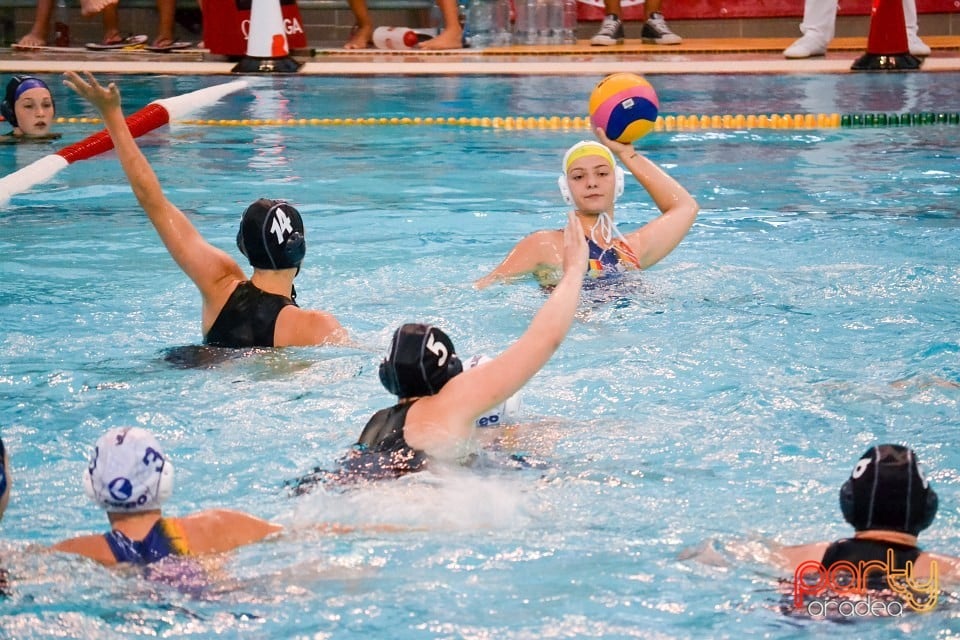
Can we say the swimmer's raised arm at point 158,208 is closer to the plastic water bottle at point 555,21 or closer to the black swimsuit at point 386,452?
the black swimsuit at point 386,452

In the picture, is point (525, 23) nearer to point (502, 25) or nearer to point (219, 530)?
point (502, 25)

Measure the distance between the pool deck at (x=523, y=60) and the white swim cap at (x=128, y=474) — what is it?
1001 cm

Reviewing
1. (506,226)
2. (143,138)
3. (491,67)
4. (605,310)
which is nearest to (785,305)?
(605,310)

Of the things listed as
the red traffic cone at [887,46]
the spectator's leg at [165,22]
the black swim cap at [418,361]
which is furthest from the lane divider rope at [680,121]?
the black swim cap at [418,361]

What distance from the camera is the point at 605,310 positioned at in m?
5.77

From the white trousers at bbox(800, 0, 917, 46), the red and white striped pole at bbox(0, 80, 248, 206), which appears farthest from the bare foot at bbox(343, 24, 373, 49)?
the white trousers at bbox(800, 0, 917, 46)

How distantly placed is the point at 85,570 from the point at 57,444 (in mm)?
1293

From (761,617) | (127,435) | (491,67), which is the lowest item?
(761,617)

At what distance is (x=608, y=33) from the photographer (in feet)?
48.4

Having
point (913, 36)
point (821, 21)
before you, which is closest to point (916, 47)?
point (913, 36)

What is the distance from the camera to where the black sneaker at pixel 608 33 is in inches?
578

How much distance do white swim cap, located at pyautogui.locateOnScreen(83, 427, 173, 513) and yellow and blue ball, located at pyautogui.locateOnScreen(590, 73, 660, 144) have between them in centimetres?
323

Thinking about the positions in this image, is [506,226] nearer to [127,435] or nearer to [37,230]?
[37,230]

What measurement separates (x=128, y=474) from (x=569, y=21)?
1333 cm
